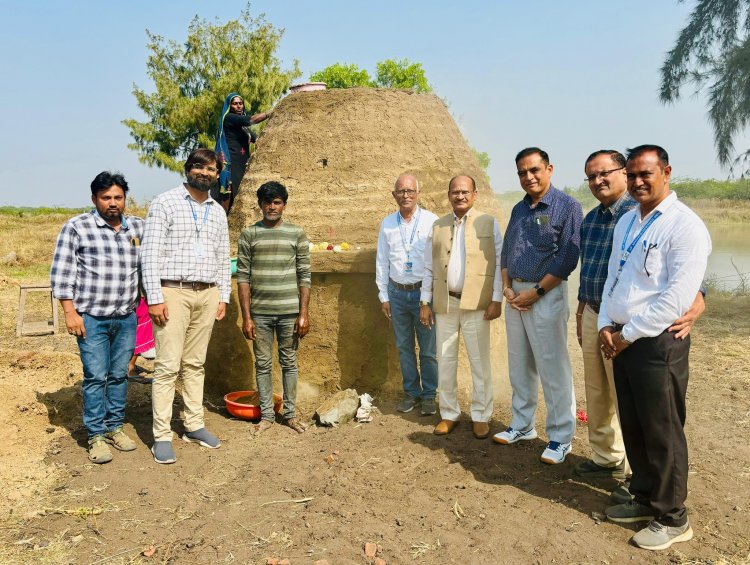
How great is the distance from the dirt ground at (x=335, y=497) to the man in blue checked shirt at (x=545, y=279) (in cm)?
49

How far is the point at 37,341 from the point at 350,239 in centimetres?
626

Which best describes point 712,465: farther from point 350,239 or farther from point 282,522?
point 350,239

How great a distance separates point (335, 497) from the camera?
12.5ft

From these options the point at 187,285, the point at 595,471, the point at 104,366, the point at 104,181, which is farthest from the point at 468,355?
the point at 104,181

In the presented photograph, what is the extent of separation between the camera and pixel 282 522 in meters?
3.49

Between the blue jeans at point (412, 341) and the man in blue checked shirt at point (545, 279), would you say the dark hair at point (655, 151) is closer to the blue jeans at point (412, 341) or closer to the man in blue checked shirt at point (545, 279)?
the man in blue checked shirt at point (545, 279)

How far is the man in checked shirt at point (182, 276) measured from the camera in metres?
4.26

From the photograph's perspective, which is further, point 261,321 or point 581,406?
point 581,406

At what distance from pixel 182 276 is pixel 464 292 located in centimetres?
206

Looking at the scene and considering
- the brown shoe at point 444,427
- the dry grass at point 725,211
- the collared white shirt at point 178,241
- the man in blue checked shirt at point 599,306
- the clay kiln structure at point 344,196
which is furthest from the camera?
the dry grass at point 725,211

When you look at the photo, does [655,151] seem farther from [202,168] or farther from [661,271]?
[202,168]

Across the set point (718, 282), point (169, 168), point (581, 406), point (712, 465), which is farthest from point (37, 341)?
point (718, 282)

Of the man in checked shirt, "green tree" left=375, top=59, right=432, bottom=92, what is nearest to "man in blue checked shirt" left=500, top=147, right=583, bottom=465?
the man in checked shirt

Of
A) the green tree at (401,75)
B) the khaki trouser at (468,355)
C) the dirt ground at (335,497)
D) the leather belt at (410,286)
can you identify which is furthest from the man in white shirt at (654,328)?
the green tree at (401,75)
